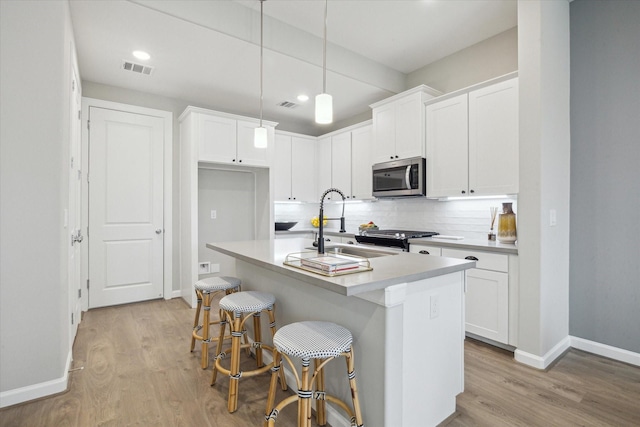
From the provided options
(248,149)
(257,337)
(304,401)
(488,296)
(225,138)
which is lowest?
(257,337)

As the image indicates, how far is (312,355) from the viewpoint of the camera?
1.40m

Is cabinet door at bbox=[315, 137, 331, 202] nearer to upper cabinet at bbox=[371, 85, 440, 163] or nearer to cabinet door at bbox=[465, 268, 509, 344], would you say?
upper cabinet at bbox=[371, 85, 440, 163]

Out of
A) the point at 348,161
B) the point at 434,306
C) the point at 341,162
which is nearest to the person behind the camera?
the point at 434,306

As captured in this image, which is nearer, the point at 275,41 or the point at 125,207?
the point at 275,41

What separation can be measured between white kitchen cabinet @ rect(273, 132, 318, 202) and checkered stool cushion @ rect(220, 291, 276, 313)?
2.92 meters

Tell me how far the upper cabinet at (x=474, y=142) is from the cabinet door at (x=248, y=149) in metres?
2.25

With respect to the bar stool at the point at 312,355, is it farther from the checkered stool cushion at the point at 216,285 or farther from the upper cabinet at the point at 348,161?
the upper cabinet at the point at 348,161

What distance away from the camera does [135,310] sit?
3.86 m

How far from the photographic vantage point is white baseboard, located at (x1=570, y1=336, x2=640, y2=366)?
8.14 ft

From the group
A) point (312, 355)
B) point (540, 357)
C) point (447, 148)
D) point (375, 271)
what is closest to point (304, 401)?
point (312, 355)

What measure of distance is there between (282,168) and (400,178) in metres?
2.03

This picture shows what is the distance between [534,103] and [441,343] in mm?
1948

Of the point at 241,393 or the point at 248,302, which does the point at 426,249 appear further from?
the point at 241,393

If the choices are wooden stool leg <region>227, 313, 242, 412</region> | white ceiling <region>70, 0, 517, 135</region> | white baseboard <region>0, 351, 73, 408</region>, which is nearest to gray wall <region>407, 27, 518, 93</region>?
white ceiling <region>70, 0, 517, 135</region>
